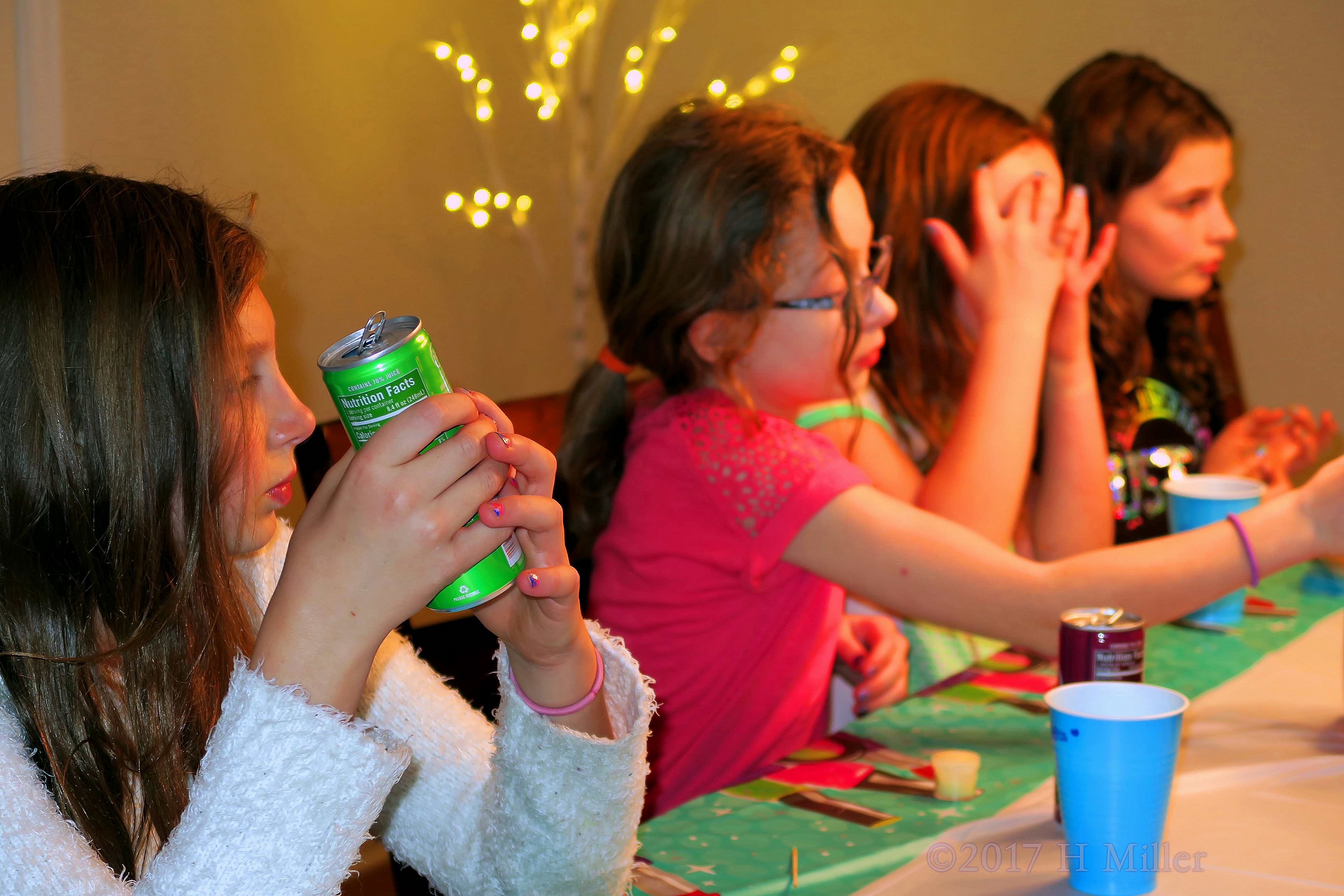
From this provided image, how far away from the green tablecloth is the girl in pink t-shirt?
0.11 metres

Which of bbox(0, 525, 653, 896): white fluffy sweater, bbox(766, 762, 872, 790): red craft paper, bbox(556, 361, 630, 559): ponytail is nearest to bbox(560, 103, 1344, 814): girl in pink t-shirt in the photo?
bbox(556, 361, 630, 559): ponytail

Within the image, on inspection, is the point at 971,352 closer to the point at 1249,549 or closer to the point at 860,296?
the point at 860,296

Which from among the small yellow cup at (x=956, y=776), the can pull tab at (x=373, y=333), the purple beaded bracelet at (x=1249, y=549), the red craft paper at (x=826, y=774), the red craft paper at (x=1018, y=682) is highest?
the can pull tab at (x=373, y=333)

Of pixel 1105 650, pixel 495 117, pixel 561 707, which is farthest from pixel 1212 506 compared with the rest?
pixel 495 117

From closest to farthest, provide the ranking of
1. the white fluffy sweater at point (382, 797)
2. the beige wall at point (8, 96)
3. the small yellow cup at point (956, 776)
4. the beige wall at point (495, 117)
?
the white fluffy sweater at point (382, 797), the small yellow cup at point (956, 776), the beige wall at point (8, 96), the beige wall at point (495, 117)

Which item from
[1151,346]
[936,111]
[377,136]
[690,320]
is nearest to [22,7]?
[377,136]

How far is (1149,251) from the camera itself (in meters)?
1.80

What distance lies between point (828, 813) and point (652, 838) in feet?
0.45

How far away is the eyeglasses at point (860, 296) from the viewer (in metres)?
1.28

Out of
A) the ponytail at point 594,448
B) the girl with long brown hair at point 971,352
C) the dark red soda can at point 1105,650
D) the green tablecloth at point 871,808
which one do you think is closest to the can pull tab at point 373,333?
the green tablecloth at point 871,808

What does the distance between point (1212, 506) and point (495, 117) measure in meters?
2.04

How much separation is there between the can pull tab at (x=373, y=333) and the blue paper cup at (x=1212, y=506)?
37.9 inches

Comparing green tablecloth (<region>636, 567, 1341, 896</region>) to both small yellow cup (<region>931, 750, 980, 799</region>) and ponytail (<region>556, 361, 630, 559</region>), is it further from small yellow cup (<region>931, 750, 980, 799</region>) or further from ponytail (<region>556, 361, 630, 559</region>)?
ponytail (<region>556, 361, 630, 559</region>)

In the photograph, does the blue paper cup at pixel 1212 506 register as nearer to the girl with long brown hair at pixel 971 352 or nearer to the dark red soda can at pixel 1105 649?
the girl with long brown hair at pixel 971 352
